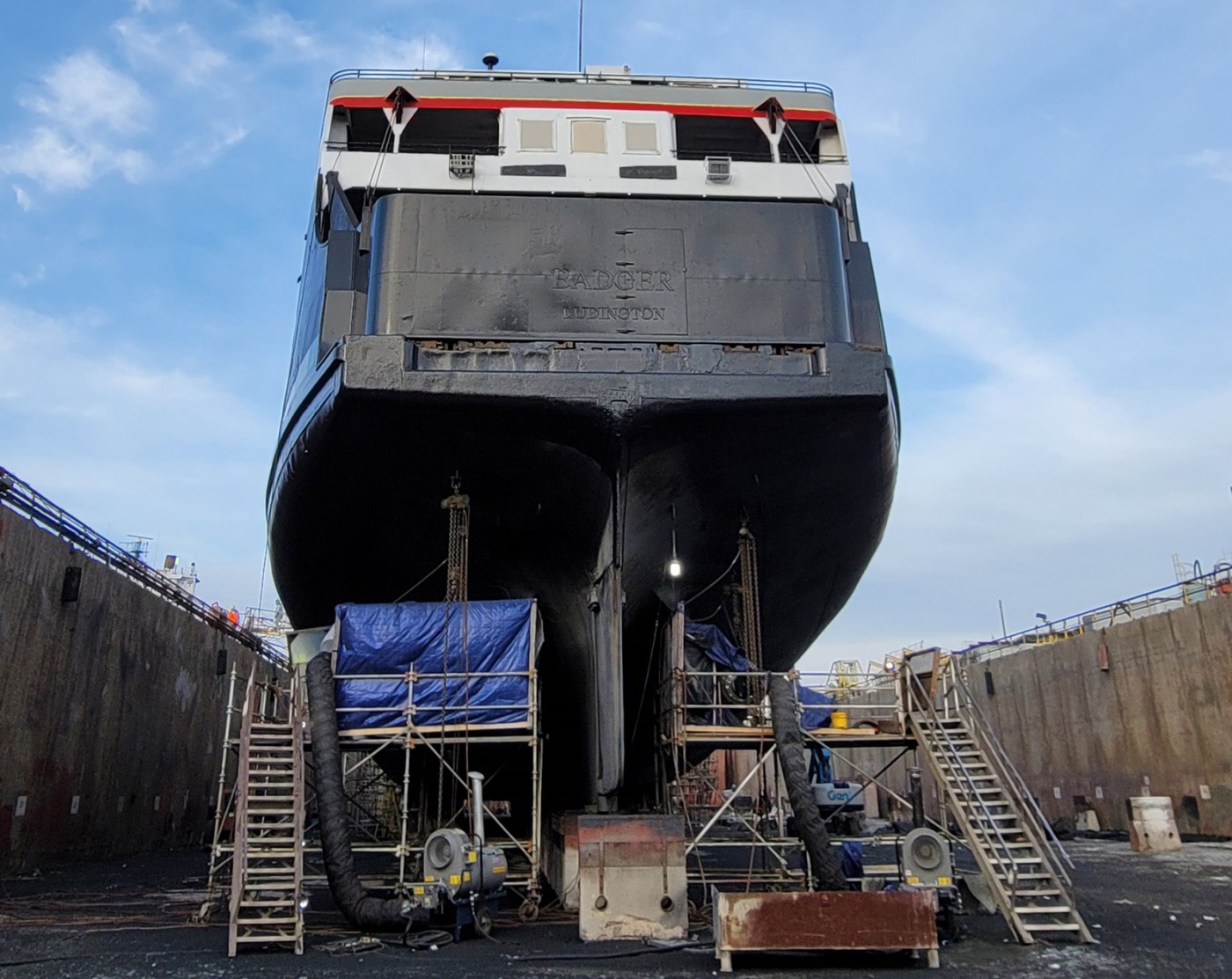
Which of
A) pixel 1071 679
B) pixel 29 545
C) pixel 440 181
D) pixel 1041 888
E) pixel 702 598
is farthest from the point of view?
pixel 1071 679

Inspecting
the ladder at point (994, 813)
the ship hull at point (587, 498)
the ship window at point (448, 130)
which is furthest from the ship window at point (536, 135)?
the ladder at point (994, 813)

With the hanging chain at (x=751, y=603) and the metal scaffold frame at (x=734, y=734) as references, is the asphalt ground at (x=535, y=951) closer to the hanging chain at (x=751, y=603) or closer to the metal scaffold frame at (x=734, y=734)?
the metal scaffold frame at (x=734, y=734)

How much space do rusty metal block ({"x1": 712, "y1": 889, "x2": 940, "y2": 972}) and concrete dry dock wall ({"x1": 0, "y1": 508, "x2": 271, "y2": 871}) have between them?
1047cm

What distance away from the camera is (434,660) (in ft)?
33.8

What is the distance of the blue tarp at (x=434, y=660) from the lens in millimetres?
9969

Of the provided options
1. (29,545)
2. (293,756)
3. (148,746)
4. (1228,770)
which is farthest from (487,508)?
(1228,770)

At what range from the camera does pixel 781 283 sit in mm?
9859

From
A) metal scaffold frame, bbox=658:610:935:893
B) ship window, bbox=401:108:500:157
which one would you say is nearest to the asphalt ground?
metal scaffold frame, bbox=658:610:935:893

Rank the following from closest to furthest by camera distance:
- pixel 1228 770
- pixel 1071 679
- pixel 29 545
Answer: pixel 29 545, pixel 1228 770, pixel 1071 679

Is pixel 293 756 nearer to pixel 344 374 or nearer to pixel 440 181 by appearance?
pixel 344 374

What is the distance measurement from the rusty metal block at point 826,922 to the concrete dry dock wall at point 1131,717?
44.5ft

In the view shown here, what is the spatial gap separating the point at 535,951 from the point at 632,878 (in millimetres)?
1028

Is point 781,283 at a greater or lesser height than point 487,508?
greater

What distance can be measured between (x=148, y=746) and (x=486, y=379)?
1320 centimetres
